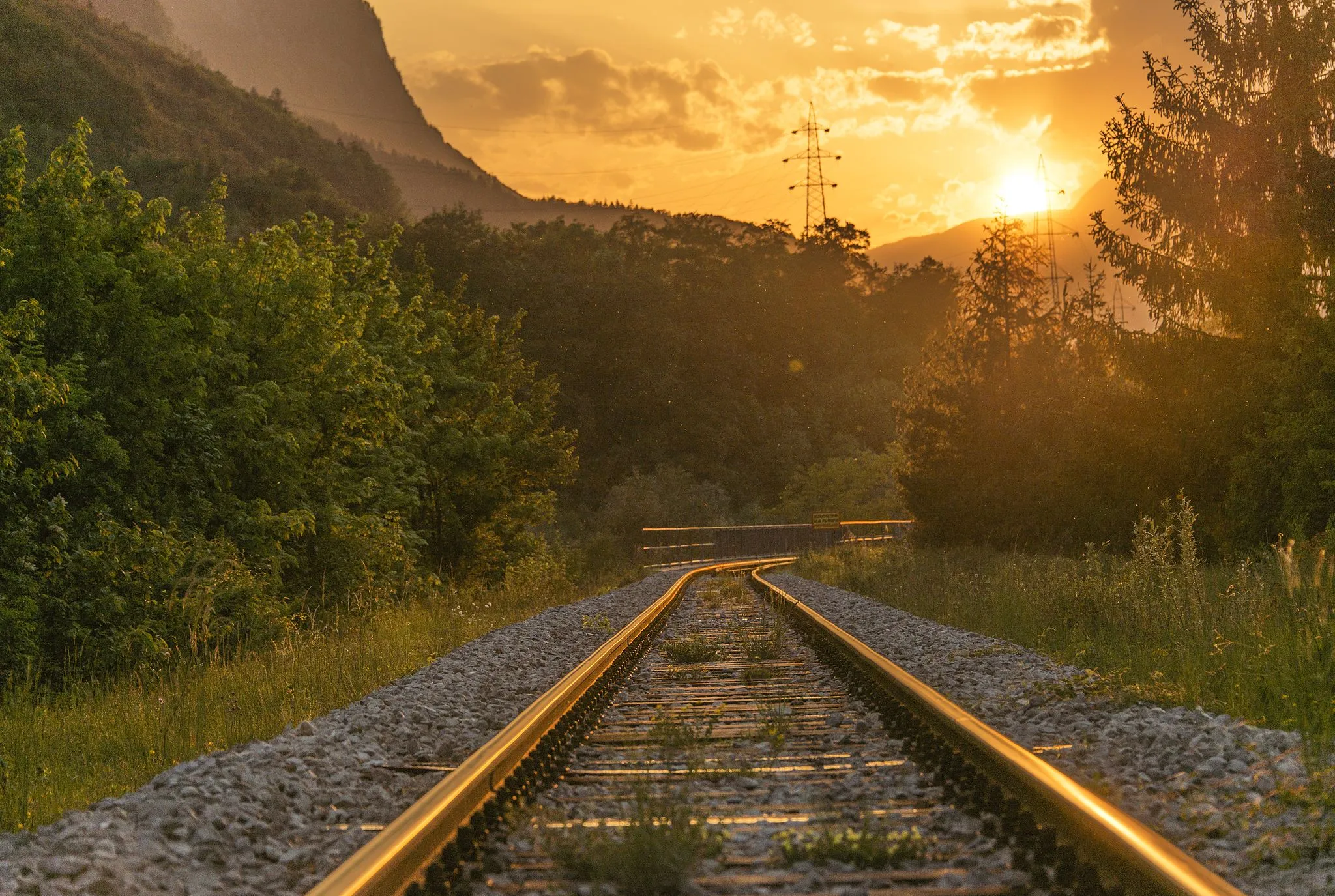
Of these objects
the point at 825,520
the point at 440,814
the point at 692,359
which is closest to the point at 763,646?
the point at 440,814

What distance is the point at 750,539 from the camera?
163ft

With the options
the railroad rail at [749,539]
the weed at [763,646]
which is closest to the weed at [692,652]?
the weed at [763,646]

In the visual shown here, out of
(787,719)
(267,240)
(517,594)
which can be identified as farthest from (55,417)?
(787,719)

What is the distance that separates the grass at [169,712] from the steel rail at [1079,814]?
414 centimetres

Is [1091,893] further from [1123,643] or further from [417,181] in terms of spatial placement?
[417,181]

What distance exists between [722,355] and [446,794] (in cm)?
7197

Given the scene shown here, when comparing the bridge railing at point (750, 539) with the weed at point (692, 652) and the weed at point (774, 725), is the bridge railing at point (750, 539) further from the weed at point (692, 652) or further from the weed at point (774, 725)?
the weed at point (774, 725)

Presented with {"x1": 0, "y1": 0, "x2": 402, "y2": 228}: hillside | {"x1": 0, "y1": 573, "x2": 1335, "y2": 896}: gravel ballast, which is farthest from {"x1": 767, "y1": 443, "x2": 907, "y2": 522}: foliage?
{"x1": 0, "y1": 573, "x2": 1335, "y2": 896}: gravel ballast

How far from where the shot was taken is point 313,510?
1958 cm

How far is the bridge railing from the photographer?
139 ft

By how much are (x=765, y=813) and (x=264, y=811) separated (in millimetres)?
2220

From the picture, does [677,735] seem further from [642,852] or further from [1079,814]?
[1079,814]

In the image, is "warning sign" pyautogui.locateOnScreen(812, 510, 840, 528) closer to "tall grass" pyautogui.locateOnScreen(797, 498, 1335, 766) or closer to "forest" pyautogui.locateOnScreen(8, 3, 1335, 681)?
"forest" pyautogui.locateOnScreen(8, 3, 1335, 681)

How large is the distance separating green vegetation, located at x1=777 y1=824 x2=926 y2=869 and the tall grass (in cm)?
212
